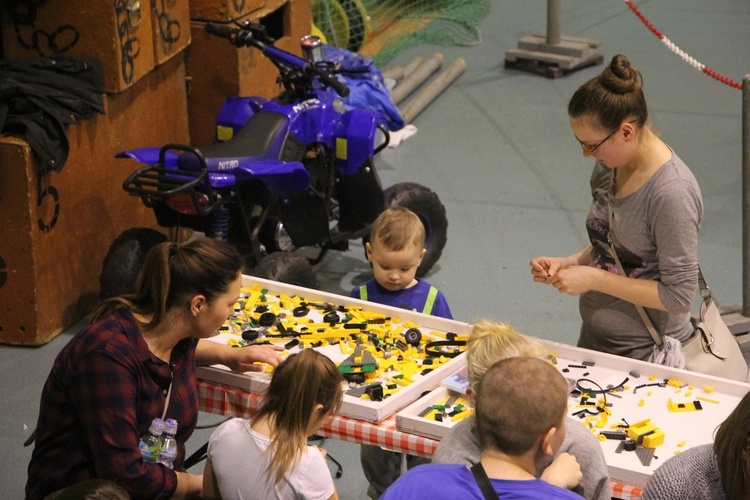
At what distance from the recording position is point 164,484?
11.0 ft

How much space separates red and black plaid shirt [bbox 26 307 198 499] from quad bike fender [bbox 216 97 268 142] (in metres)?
2.83

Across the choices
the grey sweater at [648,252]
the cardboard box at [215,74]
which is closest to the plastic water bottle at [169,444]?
the grey sweater at [648,252]

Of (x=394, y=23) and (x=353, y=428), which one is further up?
(x=353, y=428)

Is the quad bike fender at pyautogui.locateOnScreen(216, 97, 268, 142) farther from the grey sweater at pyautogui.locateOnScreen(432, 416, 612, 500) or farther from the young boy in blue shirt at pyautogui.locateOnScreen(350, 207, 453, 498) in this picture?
the grey sweater at pyautogui.locateOnScreen(432, 416, 612, 500)

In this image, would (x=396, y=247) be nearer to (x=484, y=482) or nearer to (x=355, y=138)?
(x=355, y=138)

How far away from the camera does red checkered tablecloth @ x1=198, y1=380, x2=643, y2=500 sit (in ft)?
10.9

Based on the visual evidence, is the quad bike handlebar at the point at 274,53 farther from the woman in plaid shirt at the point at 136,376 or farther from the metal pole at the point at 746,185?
the woman in plaid shirt at the point at 136,376

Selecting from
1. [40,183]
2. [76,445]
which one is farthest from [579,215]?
[76,445]

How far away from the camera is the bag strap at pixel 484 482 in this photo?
2389 millimetres

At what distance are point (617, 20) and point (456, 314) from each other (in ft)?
22.4

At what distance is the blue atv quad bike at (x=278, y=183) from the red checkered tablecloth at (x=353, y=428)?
1483 mm

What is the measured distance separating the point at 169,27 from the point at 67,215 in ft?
4.41

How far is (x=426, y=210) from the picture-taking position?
632cm

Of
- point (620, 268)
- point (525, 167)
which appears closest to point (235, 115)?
point (525, 167)
